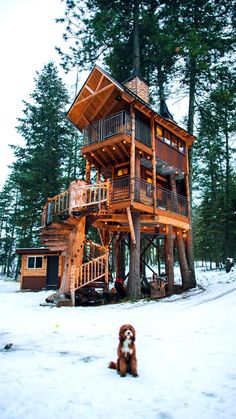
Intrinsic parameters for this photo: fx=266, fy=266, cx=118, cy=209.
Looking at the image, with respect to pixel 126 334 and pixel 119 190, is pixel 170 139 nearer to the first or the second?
pixel 119 190

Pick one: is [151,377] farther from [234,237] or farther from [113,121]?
[234,237]

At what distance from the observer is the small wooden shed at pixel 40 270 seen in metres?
21.4

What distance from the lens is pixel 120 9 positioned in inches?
775

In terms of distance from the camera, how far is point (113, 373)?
390 cm

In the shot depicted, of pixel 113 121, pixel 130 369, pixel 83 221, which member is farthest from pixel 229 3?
pixel 130 369

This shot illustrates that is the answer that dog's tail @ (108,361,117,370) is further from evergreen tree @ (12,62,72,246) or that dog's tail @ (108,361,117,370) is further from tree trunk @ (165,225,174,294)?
evergreen tree @ (12,62,72,246)

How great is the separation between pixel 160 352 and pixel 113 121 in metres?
13.4

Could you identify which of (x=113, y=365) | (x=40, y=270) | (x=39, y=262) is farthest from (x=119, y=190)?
(x=113, y=365)

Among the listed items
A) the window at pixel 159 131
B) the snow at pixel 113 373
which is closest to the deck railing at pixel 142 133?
the window at pixel 159 131

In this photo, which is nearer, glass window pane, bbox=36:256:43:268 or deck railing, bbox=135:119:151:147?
deck railing, bbox=135:119:151:147

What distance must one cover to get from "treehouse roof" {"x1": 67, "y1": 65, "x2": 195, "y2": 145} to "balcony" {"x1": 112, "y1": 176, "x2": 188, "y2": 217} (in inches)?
170

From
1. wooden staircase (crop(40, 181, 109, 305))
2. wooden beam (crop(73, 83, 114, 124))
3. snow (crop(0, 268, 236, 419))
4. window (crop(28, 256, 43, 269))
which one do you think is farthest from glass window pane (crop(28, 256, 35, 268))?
snow (crop(0, 268, 236, 419))

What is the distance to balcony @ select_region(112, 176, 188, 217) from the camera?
14.8 m

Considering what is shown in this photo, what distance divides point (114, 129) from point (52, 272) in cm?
1256
